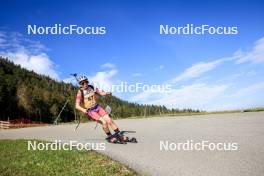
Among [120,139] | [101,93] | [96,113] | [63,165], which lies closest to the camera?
[63,165]

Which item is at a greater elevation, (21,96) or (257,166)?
(21,96)

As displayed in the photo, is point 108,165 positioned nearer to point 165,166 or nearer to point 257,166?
point 165,166

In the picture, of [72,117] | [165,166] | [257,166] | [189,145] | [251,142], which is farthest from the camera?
[72,117]

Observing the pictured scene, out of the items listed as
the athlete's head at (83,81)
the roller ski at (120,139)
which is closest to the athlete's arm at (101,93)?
the athlete's head at (83,81)

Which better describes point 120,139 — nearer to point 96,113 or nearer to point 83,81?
point 96,113

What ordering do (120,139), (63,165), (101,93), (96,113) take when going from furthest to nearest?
(101,93) → (96,113) → (120,139) → (63,165)

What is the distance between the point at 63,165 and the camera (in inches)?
310

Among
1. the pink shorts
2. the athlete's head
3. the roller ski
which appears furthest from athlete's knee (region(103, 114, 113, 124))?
the athlete's head

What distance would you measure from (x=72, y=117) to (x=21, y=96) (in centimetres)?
2346

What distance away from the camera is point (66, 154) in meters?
9.50

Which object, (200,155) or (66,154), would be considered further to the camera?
(66,154)

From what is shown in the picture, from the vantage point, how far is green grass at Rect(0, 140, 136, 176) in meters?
6.96

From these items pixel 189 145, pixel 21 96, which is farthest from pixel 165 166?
pixel 21 96

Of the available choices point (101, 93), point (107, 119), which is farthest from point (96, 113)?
point (101, 93)
